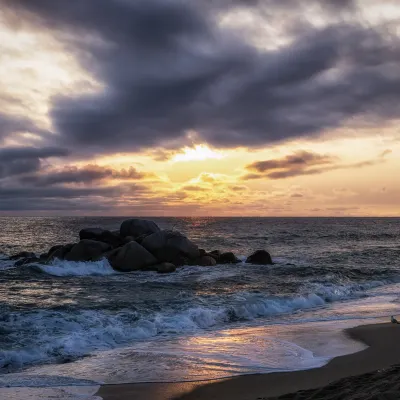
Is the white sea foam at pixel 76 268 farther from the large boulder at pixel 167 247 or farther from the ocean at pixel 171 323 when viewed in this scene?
the large boulder at pixel 167 247

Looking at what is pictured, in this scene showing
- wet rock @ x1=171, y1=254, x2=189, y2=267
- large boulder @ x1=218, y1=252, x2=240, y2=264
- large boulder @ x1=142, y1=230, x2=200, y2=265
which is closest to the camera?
wet rock @ x1=171, y1=254, x2=189, y2=267

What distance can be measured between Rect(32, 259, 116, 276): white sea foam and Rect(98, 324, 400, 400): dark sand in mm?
18535

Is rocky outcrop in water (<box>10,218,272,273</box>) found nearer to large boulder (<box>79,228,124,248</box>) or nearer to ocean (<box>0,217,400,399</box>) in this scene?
large boulder (<box>79,228,124,248</box>)

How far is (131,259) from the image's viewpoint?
27.7 metres

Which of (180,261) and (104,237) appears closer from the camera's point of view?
(180,261)

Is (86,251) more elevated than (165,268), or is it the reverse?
(86,251)

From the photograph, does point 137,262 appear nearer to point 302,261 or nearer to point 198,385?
point 302,261

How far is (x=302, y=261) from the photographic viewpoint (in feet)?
108

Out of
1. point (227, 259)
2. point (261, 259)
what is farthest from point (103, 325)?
point (261, 259)

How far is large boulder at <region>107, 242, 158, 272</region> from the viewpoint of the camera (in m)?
27.7

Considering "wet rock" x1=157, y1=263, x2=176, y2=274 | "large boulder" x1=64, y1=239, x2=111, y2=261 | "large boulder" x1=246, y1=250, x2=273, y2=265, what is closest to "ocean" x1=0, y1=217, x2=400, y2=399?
"wet rock" x1=157, y1=263, x2=176, y2=274

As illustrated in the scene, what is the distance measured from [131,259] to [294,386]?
20.8 m

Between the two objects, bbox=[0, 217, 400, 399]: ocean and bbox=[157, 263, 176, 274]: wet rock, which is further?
bbox=[157, 263, 176, 274]: wet rock

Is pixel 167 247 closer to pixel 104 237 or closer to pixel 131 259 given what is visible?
pixel 131 259
